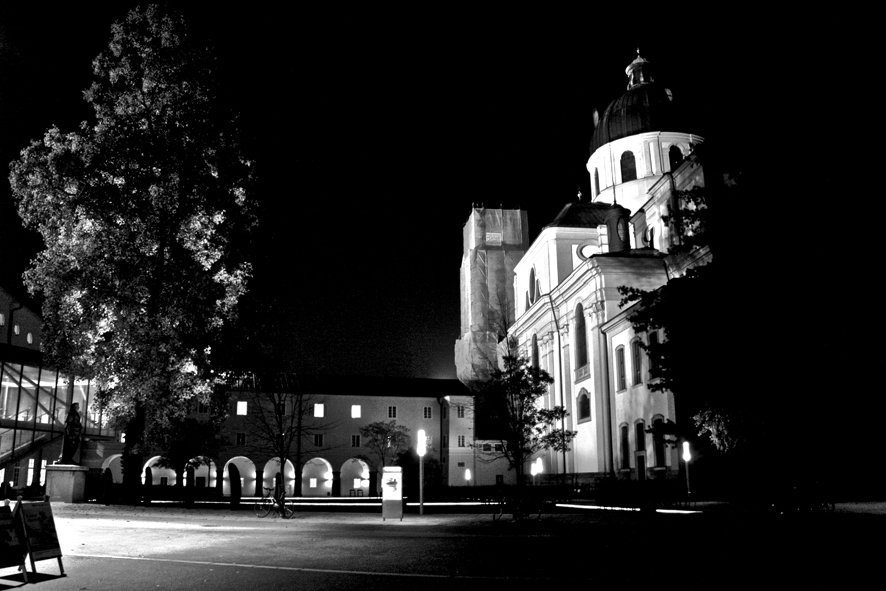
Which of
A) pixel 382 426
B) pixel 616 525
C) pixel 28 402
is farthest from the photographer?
pixel 382 426

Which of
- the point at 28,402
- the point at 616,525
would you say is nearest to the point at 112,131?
the point at 616,525

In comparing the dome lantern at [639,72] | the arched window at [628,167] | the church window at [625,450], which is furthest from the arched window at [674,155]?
the church window at [625,450]

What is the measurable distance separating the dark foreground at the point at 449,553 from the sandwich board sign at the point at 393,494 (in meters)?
1.37

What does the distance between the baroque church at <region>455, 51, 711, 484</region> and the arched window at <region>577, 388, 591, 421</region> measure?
83 mm

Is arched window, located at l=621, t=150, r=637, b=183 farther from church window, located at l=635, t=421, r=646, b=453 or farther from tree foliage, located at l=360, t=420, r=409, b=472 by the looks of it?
tree foliage, located at l=360, t=420, r=409, b=472

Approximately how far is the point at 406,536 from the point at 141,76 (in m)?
18.6

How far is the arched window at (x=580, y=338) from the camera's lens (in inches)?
1971

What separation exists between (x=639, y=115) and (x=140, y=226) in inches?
1648

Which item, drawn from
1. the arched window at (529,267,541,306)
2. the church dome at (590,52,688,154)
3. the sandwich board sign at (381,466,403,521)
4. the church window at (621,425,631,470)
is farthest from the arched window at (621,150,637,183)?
the sandwich board sign at (381,466,403,521)

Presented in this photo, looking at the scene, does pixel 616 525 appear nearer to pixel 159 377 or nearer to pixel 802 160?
pixel 802 160

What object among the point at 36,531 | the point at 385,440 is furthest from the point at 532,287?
the point at 36,531

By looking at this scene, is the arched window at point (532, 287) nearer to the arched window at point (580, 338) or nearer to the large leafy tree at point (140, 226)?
the arched window at point (580, 338)

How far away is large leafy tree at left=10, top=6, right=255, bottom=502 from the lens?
A: 24.4m

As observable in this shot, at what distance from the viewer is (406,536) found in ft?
54.9
